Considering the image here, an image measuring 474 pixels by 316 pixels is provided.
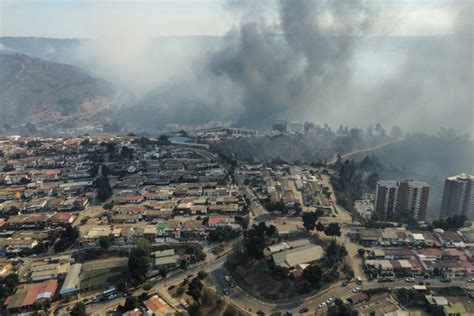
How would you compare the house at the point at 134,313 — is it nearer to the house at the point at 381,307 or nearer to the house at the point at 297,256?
the house at the point at 297,256

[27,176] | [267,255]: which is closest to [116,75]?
A: [27,176]

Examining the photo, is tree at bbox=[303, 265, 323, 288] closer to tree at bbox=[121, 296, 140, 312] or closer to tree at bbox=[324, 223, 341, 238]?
tree at bbox=[324, 223, 341, 238]

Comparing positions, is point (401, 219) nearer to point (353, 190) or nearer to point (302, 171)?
point (353, 190)

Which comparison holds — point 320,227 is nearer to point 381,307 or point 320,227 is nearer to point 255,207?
point 255,207

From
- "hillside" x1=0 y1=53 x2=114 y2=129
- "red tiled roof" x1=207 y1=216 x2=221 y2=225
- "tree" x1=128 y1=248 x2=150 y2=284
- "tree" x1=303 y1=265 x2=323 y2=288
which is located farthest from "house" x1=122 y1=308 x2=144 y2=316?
"hillside" x1=0 y1=53 x2=114 y2=129

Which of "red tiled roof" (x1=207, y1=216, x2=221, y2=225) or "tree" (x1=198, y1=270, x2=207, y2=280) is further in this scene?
"red tiled roof" (x1=207, y1=216, x2=221, y2=225)

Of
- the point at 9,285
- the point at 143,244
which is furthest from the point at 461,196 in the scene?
Answer: the point at 9,285
